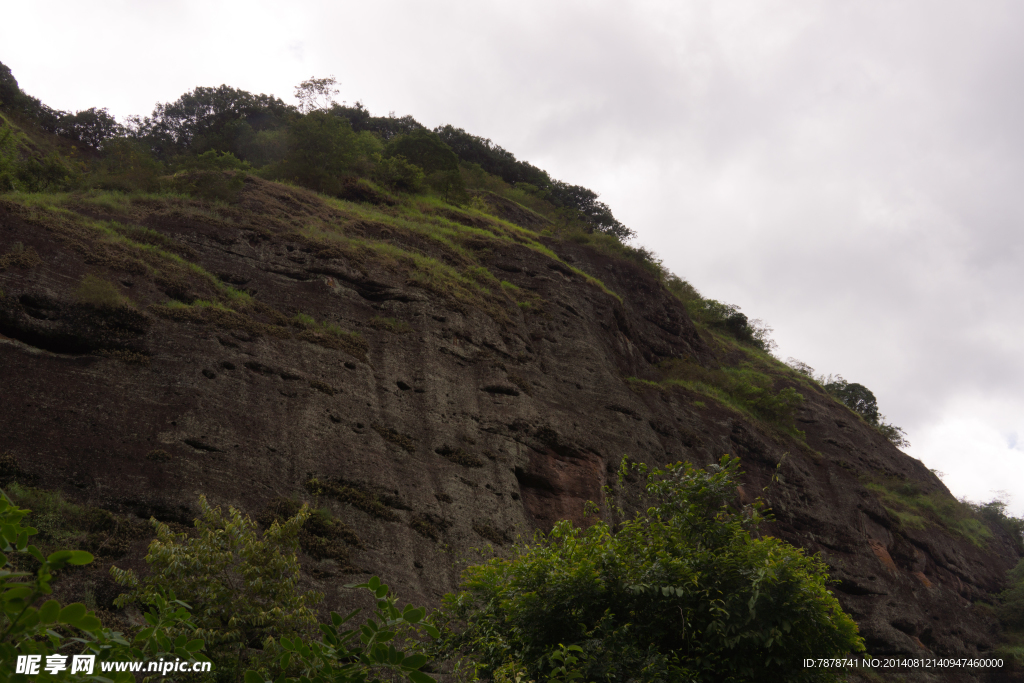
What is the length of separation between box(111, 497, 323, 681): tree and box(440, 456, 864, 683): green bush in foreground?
234cm

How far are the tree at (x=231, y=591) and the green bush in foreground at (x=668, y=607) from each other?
2341 mm

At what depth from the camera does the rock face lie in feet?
31.0

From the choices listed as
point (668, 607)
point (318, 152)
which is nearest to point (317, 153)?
point (318, 152)

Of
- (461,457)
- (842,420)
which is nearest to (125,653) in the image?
(461,457)

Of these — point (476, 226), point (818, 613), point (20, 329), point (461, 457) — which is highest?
point (476, 226)

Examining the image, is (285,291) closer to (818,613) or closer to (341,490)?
(341,490)

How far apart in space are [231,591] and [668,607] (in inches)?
188

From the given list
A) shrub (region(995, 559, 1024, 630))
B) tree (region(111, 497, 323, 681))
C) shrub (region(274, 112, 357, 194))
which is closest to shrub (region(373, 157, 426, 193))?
shrub (region(274, 112, 357, 194))

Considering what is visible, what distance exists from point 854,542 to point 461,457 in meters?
17.3

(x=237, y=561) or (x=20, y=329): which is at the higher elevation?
(x=20, y=329)

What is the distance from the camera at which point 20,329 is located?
9.80 meters

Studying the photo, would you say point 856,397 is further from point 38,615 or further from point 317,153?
point 38,615

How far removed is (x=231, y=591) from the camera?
A: 637cm

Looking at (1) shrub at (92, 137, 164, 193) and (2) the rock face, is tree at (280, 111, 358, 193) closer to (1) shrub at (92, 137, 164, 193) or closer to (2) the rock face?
(1) shrub at (92, 137, 164, 193)
